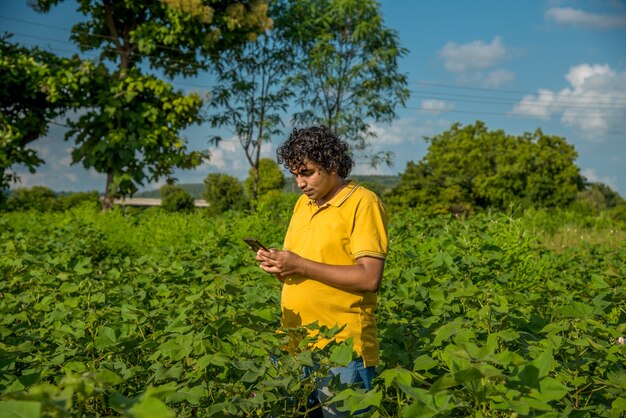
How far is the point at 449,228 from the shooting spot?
25.0 ft

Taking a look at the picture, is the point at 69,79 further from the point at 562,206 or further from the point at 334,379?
the point at 562,206

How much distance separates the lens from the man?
2.38 meters

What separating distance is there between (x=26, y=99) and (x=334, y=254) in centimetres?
1813

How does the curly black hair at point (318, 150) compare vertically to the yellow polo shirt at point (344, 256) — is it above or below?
→ above

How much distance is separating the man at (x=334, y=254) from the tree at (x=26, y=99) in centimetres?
1653

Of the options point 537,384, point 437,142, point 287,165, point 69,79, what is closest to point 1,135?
point 69,79

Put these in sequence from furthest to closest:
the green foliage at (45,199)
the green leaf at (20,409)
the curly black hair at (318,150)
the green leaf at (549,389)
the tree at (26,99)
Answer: the green foliage at (45,199) < the tree at (26,99) < the curly black hair at (318,150) < the green leaf at (549,389) < the green leaf at (20,409)

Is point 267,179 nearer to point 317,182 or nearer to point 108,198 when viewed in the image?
point 108,198

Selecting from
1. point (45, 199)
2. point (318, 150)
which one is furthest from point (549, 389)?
point (45, 199)

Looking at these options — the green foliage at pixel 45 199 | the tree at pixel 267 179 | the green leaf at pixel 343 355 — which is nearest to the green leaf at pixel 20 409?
the green leaf at pixel 343 355

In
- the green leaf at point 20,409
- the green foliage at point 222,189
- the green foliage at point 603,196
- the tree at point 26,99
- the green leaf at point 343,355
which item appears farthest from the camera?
the green foliage at point 603,196

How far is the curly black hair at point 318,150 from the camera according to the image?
8.22 ft

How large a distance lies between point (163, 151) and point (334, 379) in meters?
17.8

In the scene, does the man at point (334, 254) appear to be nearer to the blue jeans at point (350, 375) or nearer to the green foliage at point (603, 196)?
the blue jeans at point (350, 375)
